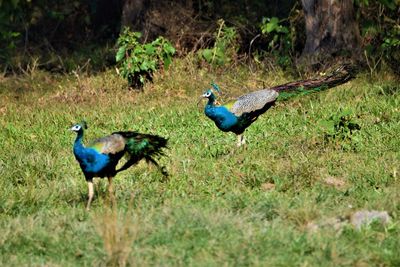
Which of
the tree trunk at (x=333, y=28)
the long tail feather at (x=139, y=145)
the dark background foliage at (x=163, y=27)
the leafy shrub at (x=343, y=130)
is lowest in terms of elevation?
the dark background foliage at (x=163, y=27)

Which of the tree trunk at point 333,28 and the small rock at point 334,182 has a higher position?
the small rock at point 334,182

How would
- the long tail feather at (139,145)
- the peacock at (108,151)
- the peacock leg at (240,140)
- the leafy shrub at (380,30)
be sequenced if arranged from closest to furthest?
1. the peacock at (108,151)
2. the long tail feather at (139,145)
3. the peacock leg at (240,140)
4. the leafy shrub at (380,30)

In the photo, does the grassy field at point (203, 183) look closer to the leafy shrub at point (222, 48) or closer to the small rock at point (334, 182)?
the small rock at point (334, 182)

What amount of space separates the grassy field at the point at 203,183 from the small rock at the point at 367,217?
58 mm

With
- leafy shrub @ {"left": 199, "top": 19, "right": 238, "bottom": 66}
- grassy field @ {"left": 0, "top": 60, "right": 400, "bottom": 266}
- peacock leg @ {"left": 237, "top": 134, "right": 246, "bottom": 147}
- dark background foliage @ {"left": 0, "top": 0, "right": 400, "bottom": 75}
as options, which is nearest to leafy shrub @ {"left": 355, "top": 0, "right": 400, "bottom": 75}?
dark background foliage @ {"left": 0, "top": 0, "right": 400, "bottom": 75}

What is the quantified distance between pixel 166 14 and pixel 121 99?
2.70 metres

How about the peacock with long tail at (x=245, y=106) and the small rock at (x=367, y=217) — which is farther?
the peacock with long tail at (x=245, y=106)

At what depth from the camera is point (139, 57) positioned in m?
12.4

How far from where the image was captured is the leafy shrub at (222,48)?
13281mm

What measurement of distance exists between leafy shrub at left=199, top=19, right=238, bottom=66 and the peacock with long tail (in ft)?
11.9

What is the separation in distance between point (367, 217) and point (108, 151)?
208cm

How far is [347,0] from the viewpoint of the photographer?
12.5 meters

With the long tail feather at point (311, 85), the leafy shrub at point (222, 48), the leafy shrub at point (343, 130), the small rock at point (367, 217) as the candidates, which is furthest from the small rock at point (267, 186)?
the leafy shrub at point (222, 48)

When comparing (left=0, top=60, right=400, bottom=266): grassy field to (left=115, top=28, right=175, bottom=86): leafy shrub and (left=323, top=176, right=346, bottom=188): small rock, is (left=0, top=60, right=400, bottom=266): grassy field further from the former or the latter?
(left=115, top=28, right=175, bottom=86): leafy shrub
